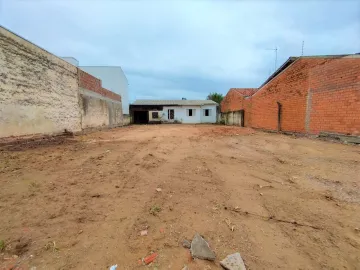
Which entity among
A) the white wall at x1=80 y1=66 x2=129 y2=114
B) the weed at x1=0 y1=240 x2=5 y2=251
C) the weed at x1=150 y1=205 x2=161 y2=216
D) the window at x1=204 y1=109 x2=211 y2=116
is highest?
the white wall at x1=80 y1=66 x2=129 y2=114

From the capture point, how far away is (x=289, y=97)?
36.1 feet

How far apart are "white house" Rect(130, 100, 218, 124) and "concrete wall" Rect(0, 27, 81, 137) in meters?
A: 18.6

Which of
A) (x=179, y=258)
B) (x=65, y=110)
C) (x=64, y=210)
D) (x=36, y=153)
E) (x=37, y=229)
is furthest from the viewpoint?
(x=65, y=110)

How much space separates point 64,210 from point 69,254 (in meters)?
0.84

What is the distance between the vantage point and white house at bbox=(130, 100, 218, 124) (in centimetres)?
2895

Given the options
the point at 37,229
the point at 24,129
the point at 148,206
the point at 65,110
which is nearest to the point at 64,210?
the point at 37,229

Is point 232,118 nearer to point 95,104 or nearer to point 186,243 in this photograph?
point 95,104

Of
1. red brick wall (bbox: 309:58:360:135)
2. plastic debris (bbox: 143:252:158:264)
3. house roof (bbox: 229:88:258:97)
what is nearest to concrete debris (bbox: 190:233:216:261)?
plastic debris (bbox: 143:252:158:264)

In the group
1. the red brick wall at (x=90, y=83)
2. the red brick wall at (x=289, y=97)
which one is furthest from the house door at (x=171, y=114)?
the red brick wall at (x=289, y=97)

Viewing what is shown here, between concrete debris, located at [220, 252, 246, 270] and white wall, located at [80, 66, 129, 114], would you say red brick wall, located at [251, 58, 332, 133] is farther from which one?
white wall, located at [80, 66, 129, 114]

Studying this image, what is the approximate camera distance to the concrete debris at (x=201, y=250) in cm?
184

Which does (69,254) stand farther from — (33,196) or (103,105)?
(103,105)

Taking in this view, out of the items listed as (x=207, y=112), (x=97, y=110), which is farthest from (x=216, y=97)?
(x=97, y=110)

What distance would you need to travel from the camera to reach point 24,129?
23.3ft
